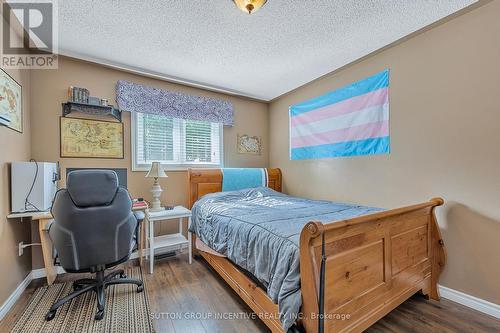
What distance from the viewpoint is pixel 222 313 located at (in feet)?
5.75

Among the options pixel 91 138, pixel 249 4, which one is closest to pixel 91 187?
pixel 91 138

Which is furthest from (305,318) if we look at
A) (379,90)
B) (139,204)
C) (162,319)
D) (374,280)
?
(379,90)

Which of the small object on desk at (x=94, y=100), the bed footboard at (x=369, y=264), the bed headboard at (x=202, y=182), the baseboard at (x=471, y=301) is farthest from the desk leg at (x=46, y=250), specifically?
the baseboard at (x=471, y=301)

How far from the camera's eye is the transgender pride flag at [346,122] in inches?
95.8

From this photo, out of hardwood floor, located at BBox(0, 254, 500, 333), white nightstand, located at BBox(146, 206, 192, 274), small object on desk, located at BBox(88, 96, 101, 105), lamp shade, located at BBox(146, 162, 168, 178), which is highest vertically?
small object on desk, located at BBox(88, 96, 101, 105)

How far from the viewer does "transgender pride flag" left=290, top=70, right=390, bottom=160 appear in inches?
95.8

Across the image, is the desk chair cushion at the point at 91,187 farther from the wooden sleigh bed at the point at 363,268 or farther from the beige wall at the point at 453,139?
the beige wall at the point at 453,139

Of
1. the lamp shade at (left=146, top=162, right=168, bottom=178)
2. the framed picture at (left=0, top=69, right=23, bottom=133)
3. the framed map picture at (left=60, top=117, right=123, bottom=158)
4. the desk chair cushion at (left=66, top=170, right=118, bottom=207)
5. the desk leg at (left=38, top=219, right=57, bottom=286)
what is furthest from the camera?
the lamp shade at (left=146, top=162, right=168, bottom=178)

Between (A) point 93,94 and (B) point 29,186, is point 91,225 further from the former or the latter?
(A) point 93,94

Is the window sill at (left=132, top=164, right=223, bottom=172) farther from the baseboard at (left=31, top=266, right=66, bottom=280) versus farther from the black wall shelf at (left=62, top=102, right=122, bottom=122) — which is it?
the baseboard at (left=31, top=266, right=66, bottom=280)

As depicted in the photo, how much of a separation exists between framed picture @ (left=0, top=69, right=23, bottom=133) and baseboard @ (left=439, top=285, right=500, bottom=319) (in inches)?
157

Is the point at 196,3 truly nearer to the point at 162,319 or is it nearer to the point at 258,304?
the point at 258,304

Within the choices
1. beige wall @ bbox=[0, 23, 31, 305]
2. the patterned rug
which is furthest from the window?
the patterned rug

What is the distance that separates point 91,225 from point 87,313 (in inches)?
28.1
